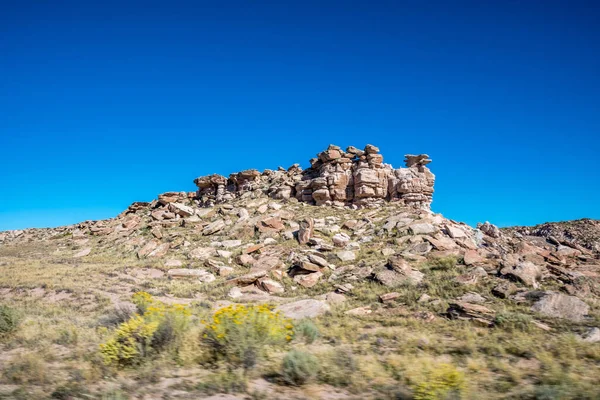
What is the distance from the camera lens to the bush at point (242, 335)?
692 cm

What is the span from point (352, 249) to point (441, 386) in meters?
16.9

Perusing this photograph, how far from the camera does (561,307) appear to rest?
11.6 meters

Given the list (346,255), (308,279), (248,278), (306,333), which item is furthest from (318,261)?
(306,333)

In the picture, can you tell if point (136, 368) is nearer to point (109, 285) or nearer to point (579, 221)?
point (109, 285)

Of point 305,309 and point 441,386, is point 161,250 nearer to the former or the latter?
point 305,309

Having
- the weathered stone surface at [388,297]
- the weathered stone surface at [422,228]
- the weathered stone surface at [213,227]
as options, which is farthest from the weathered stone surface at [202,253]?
the weathered stone surface at [422,228]

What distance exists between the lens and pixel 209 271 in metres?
21.2

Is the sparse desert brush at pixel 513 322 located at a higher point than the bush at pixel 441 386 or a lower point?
higher

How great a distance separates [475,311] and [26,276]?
2217 centimetres

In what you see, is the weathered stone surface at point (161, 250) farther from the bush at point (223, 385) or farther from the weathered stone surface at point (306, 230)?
the bush at point (223, 385)

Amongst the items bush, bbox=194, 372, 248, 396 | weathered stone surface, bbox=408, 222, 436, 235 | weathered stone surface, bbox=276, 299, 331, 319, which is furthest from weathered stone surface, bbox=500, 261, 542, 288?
bush, bbox=194, 372, 248, 396

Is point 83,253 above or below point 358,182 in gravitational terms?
below

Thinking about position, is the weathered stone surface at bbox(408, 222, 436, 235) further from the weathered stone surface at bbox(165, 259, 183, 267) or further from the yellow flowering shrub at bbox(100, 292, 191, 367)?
the yellow flowering shrub at bbox(100, 292, 191, 367)

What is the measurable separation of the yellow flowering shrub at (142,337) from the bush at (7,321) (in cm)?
441
